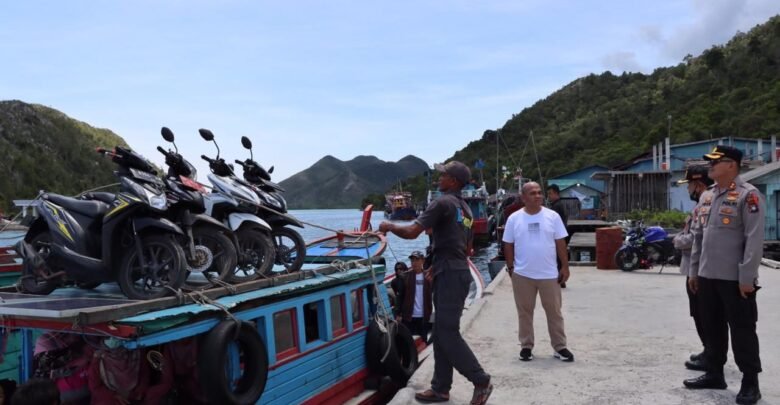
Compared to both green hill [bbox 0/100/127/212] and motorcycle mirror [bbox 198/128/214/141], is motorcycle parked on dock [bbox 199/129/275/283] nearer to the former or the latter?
motorcycle mirror [bbox 198/128/214/141]

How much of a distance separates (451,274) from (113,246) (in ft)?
9.22

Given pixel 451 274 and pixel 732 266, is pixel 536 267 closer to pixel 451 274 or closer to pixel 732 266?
pixel 451 274

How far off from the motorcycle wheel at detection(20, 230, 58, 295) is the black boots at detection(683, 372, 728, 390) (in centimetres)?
528

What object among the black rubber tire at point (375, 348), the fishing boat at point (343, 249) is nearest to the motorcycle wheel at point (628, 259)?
the fishing boat at point (343, 249)

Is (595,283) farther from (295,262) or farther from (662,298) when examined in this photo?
(295,262)

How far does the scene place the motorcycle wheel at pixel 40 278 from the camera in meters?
5.39

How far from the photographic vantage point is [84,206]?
543 cm

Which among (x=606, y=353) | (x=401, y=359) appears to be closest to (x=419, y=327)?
(x=401, y=359)

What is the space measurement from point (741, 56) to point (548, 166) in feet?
64.5

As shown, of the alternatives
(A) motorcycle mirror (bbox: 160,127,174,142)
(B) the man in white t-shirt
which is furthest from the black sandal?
(A) motorcycle mirror (bbox: 160,127,174,142)

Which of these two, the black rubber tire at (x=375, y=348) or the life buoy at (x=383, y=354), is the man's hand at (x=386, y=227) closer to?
the life buoy at (x=383, y=354)

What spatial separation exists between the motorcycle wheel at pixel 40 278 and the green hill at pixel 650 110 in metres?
38.2

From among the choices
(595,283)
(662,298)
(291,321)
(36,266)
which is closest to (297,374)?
(291,321)

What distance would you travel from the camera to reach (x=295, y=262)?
6.95 metres
